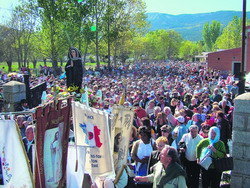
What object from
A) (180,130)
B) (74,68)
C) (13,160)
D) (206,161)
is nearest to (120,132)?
(13,160)

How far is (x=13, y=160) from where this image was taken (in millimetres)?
4328

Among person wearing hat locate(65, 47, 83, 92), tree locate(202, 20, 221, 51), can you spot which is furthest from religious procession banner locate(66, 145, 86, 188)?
tree locate(202, 20, 221, 51)

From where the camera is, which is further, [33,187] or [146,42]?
[146,42]

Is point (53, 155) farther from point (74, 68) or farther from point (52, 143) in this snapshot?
point (74, 68)

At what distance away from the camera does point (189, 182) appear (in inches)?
277

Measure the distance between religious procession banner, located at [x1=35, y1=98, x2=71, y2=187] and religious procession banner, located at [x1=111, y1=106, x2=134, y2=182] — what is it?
28.7 inches

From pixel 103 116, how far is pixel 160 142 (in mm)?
1247

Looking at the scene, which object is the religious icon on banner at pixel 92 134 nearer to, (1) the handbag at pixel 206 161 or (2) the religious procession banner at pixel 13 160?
(2) the religious procession banner at pixel 13 160

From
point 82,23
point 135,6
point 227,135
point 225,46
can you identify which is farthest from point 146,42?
point 227,135

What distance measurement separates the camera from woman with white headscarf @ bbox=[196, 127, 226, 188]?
20.8ft

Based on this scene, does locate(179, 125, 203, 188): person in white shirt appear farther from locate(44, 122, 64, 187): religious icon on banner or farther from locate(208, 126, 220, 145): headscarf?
locate(44, 122, 64, 187): religious icon on banner

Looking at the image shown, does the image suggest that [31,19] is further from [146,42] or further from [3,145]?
[146,42]

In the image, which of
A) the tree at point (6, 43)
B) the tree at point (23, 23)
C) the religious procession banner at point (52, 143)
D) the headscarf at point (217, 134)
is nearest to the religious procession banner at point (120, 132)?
the religious procession banner at point (52, 143)

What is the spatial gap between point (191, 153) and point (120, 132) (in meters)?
2.27
